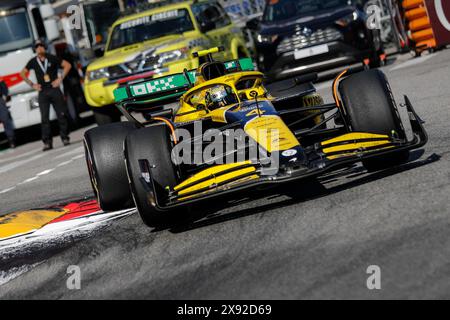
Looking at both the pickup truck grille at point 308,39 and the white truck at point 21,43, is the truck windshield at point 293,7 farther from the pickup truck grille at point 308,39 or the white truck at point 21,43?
the white truck at point 21,43

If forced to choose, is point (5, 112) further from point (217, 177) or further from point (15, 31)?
point (217, 177)

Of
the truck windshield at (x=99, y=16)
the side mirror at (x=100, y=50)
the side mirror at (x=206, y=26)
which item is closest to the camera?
the side mirror at (x=206, y=26)

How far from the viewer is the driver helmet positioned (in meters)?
8.16

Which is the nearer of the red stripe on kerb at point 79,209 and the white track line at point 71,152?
the red stripe on kerb at point 79,209

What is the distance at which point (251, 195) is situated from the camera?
7.57 m

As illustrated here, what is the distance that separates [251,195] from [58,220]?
78.6 inches

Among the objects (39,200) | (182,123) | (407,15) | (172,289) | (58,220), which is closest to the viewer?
(172,289)

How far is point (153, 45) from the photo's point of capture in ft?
51.0

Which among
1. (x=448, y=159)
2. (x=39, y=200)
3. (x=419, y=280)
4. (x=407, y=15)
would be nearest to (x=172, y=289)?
(x=419, y=280)

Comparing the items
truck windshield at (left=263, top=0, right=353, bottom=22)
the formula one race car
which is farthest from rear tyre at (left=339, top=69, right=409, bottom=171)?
truck windshield at (left=263, top=0, right=353, bottom=22)

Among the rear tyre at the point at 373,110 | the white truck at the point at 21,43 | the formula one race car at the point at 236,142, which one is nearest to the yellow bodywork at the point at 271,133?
the formula one race car at the point at 236,142

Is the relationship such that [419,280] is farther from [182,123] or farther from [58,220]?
[58,220]

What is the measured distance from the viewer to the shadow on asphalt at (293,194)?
22.7 ft

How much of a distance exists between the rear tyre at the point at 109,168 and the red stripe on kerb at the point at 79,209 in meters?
0.73
